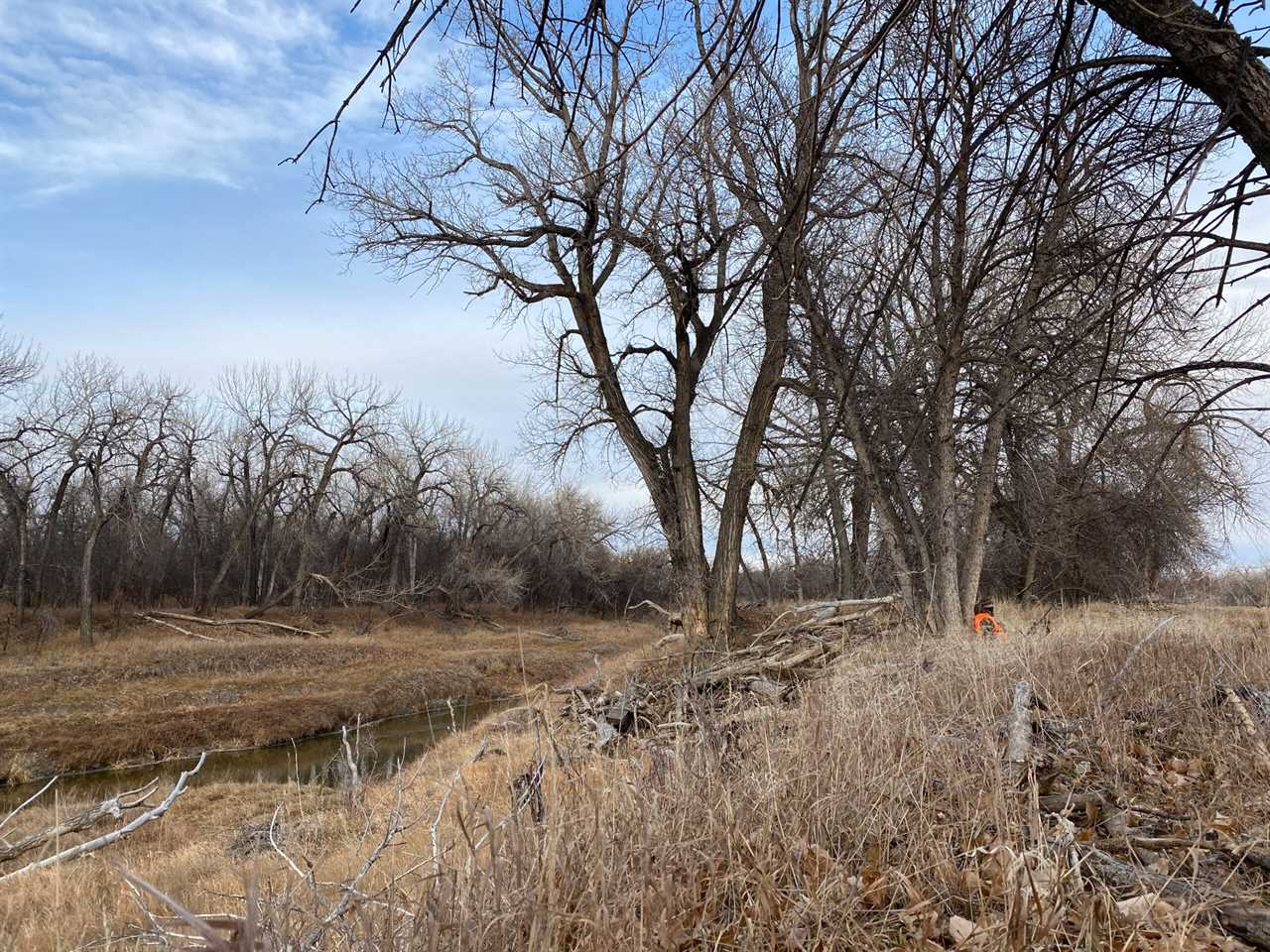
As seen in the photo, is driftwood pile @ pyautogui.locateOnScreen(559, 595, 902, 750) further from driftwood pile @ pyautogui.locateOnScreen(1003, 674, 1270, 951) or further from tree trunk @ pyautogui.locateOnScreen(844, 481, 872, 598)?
tree trunk @ pyautogui.locateOnScreen(844, 481, 872, 598)

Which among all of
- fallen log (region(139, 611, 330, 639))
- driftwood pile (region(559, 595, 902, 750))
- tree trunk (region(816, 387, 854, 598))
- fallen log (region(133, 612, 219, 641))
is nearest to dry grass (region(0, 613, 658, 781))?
fallen log (region(133, 612, 219, 641))

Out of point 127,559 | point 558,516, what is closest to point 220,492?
point 127,559

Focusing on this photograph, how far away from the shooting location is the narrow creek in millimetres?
12398

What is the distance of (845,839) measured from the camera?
2994 mm

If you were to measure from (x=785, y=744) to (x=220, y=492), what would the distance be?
39.6m

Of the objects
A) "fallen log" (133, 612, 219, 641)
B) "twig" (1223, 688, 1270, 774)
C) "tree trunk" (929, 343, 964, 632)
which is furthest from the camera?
"fallen log" (133, 612, 219, 641)

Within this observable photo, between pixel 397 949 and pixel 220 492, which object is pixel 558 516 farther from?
pixel 397 949

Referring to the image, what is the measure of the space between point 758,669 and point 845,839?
6386 mm

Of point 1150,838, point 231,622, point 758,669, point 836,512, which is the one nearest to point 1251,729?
point 1150,838

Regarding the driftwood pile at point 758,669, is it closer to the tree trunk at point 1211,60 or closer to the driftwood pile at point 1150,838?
the driftwood pile at point 1150,838

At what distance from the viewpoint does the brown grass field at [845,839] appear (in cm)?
214

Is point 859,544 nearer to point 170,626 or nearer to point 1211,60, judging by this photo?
point 1211,60

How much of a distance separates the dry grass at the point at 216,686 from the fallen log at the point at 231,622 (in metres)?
0.73

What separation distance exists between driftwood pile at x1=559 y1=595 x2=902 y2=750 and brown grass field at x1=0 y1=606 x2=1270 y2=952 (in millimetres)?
2514
